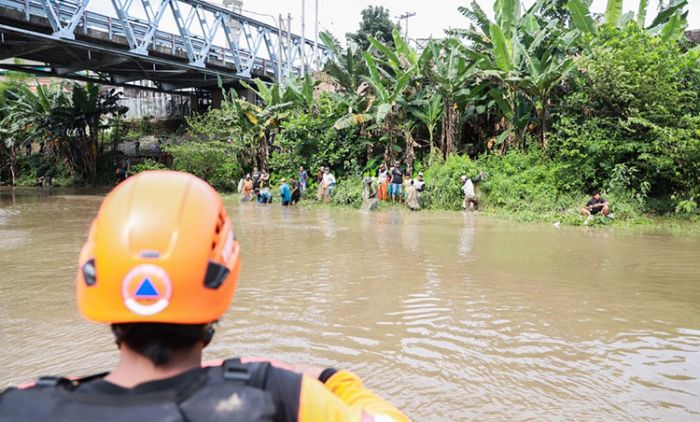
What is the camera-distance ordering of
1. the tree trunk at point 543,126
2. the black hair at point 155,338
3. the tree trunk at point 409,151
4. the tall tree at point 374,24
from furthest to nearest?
the tall tree at point 374,24 < the tree trunk at point 409,151 < the tree trunk at point 543,126 < the black hair at point 155,338

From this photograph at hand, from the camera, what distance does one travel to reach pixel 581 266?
23.0 feet

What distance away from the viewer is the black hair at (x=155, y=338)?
3.30 ft

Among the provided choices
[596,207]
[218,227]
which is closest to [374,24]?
[596,207]

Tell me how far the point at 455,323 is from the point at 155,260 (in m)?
3.92

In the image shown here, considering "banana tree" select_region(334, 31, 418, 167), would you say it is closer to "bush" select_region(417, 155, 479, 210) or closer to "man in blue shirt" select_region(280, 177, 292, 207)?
"bush" select_region(417, 155, 479, 210)

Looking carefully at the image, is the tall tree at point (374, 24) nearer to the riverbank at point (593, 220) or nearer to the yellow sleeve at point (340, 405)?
the riverbank at point (593, 220)

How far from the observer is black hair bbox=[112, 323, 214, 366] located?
1.01m

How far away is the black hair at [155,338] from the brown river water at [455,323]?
7.38 ft

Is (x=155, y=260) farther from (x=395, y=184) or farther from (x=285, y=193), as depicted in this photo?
(x=285, y=193)

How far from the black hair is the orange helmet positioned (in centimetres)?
3

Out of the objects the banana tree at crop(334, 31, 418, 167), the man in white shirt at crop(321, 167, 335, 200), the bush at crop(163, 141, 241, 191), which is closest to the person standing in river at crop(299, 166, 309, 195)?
Answer: the man in white shirt at crop(321, 167, 335, 200)

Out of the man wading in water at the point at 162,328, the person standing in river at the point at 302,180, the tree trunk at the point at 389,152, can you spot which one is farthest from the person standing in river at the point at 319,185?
the man wading in water at the point at 162,328

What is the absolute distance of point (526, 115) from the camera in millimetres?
15211

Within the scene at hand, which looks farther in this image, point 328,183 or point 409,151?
point 328,183
